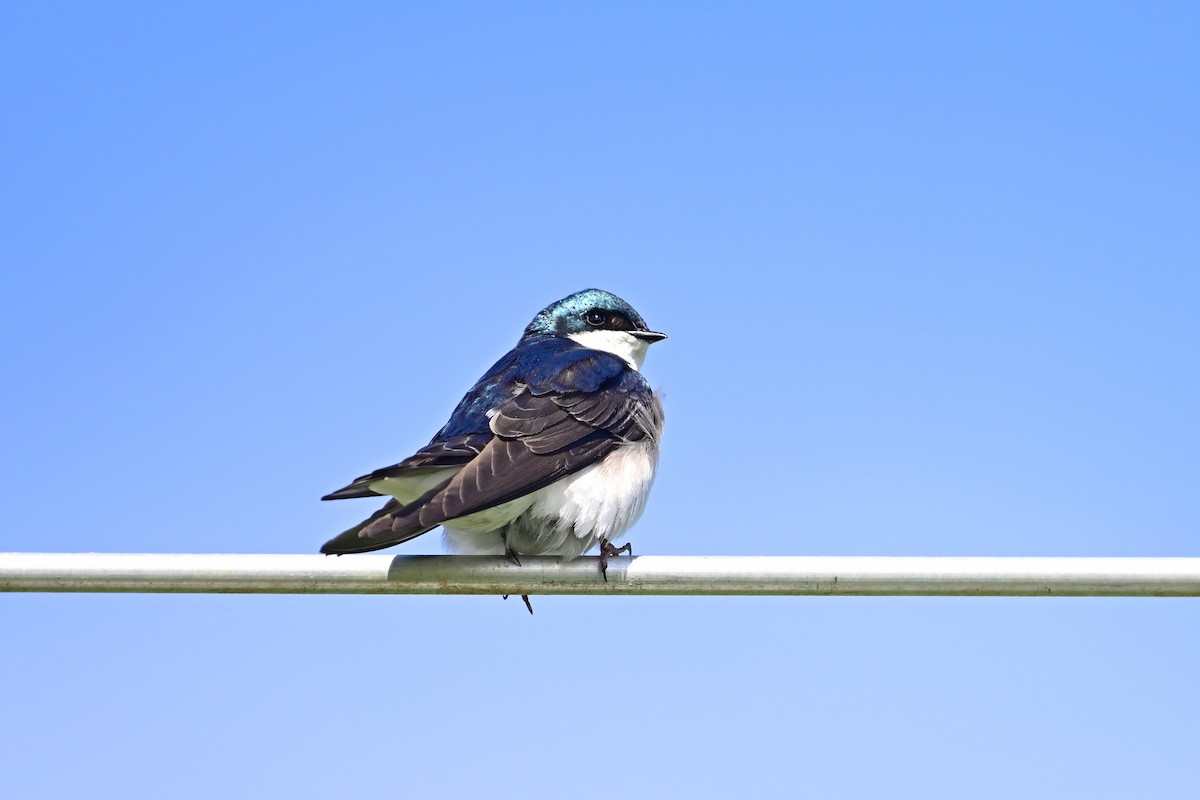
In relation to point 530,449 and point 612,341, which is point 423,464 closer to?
point 530,449

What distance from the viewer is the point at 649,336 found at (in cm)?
500

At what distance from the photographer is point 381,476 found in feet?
10.6

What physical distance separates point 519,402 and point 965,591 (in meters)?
1.66

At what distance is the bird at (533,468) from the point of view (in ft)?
10.5

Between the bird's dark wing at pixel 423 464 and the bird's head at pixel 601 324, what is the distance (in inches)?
58.3

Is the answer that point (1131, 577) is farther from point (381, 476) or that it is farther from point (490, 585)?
point (381, 476)

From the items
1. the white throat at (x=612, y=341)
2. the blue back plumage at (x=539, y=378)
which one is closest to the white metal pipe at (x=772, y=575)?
the blue back plumage at (x=539, y=378)

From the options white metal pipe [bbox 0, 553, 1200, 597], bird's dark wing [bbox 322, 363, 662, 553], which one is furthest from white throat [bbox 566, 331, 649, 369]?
white metal pipe [bbox 0, 553, 1200, 597]

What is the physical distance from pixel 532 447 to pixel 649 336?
158 cm

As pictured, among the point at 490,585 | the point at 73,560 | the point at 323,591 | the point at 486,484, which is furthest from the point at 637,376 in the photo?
the point at 73,560

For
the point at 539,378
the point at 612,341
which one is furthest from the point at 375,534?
the point at 612,341

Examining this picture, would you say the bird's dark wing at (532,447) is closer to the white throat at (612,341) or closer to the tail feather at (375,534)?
the tail feather at (375,534)

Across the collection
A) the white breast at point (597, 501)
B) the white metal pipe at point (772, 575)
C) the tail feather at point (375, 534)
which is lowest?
the white metal pipe at point (772, 575)

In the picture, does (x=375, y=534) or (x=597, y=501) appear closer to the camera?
(x=375, y=534)
